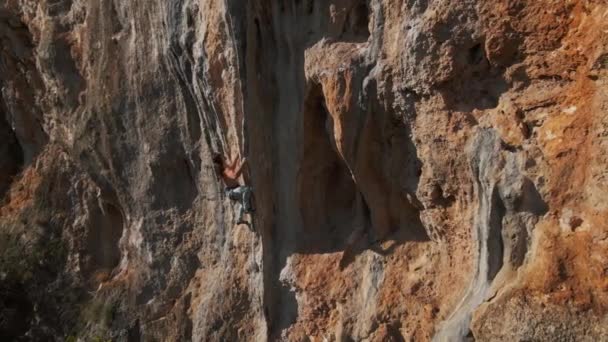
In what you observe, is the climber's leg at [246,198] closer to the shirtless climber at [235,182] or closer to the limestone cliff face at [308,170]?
the shirtless climber at [235,182]

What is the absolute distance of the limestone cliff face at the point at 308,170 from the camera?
4352mm

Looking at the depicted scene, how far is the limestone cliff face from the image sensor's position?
435 cm

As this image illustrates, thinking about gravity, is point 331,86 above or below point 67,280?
above

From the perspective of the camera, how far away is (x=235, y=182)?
271 inches

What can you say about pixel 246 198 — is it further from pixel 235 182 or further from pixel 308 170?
pixel 308 170

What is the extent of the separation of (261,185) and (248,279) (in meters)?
1.09

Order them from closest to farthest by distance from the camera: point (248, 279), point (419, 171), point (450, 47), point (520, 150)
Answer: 1. point (520, 150)
2. point (450, 47)
3. point (419, 171)
4. point (248, 279)

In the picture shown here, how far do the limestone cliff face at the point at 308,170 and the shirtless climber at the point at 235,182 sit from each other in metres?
0.12

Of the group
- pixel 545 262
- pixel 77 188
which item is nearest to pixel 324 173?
pixel 545 262

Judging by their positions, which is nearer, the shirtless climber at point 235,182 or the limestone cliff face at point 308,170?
the limestone cliff face at point 308,170

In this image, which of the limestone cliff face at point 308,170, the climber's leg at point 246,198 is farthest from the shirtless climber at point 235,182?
the limestone cliff face at point 308,170

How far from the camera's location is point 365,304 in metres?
6.07

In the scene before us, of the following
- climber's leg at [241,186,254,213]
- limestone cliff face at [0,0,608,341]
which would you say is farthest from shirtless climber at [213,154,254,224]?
limestone cliff face at [0,0,608,341]

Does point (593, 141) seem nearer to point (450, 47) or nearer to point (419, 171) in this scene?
point (450, 47)
